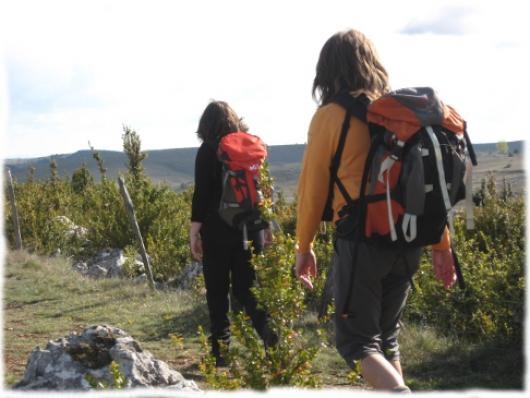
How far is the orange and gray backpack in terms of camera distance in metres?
2.88

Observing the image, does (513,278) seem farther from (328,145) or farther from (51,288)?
(51,288)

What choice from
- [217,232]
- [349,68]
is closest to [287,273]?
[349,68]

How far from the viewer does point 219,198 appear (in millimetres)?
4754

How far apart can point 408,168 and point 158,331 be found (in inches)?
168

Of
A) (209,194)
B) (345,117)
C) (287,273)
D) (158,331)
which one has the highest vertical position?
(345,117)

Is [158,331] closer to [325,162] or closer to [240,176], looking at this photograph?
[240,176]

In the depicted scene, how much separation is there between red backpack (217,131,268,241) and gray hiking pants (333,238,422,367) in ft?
4.98

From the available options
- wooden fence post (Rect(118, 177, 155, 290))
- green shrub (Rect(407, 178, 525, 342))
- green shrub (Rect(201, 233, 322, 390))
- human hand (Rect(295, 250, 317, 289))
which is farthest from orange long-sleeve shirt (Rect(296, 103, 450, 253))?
wooden fence post (Rect(118, 177, 155, 290))

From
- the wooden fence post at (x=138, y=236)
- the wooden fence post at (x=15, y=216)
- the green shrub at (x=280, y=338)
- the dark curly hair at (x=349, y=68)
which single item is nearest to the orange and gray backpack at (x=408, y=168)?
the dark curly hair at (x=349, y=68)

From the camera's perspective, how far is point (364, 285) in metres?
3.05

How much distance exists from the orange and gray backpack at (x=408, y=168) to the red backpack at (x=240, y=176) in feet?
5.23

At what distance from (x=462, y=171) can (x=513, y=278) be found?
11.3ft

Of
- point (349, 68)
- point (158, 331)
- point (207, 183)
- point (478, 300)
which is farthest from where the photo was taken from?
point (158, 331)

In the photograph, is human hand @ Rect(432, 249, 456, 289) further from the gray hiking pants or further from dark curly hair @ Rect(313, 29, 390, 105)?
dark curly hair @ Rect(313, 29, 390, 105)
